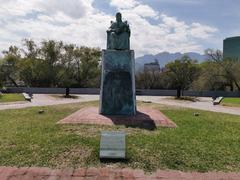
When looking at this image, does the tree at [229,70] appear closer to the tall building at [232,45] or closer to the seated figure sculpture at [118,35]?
the seated figure sculpture at [118,35]

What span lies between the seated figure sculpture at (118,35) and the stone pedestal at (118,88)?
1.47 feet

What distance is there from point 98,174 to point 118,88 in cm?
664

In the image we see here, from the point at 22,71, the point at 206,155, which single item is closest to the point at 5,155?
the point at 206,155

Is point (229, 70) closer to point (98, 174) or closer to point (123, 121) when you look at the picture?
point (123, 121)

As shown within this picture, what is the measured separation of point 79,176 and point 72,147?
1552mm

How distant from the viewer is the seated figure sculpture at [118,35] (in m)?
11.4

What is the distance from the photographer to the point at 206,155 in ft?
18.9

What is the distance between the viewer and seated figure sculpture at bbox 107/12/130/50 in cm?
1136

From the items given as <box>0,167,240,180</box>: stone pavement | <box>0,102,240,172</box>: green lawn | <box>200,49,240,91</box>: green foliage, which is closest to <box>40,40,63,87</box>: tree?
<box>200,49,240,91</box>: green foliage

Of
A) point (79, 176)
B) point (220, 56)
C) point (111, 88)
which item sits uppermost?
point (220, 56)

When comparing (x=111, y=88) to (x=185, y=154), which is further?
(x=111, y=88)

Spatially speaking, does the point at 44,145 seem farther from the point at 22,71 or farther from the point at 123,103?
the point at 22,71

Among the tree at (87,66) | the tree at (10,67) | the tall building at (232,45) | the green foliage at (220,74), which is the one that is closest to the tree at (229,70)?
the green foliage at (220,74)

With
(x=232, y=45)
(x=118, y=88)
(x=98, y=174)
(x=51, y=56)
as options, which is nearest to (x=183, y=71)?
(x=51, y=56)
